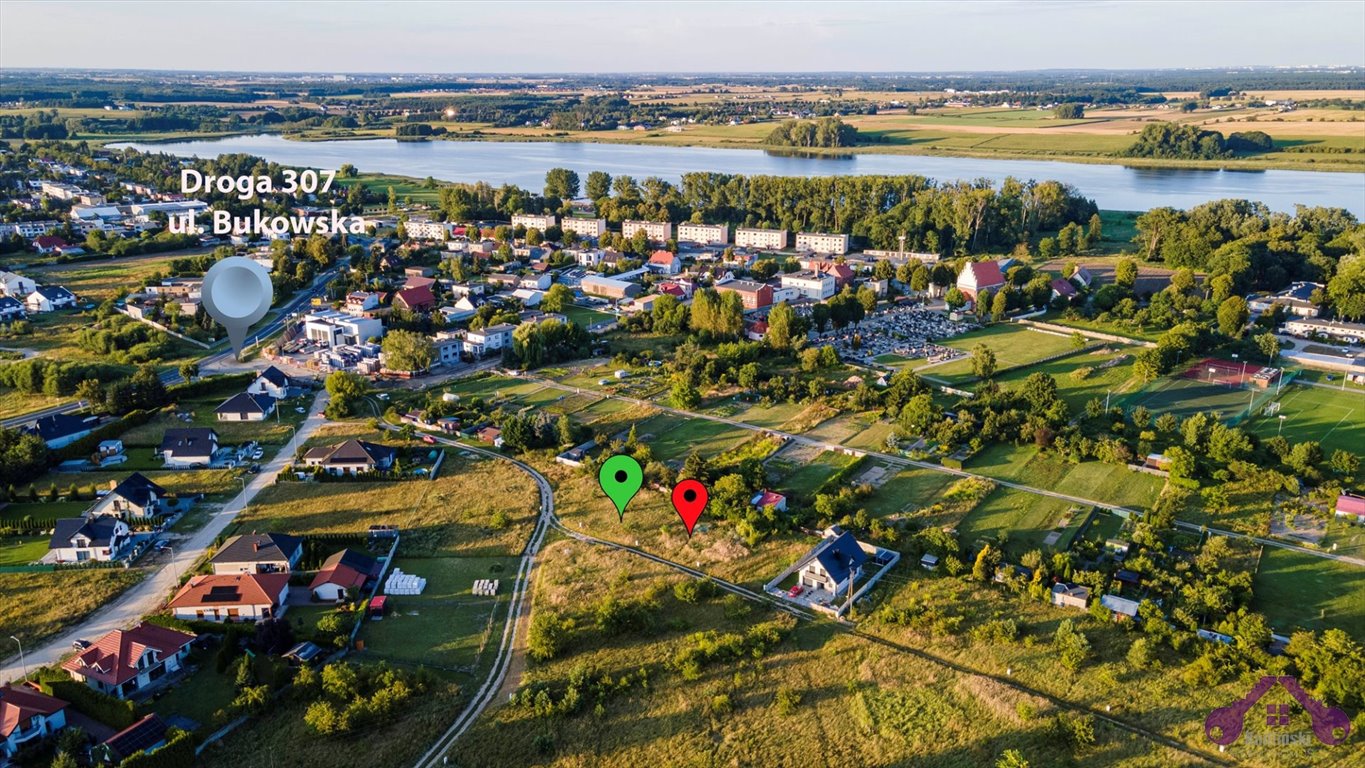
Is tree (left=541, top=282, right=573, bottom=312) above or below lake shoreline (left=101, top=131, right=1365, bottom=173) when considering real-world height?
below

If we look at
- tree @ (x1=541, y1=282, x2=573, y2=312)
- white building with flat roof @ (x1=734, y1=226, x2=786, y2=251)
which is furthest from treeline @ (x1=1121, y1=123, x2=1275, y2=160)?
tree @ (x1=541, y1=282, x2=573, y2=312)

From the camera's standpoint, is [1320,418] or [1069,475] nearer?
[1069,475]

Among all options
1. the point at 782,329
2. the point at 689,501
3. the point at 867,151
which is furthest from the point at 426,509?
the point at 867,151

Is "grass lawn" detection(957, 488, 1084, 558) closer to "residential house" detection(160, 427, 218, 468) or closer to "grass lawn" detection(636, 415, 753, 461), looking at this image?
"grass lawn" detection(636, 415, 753, 461)

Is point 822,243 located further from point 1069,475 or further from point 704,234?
point 1069,475

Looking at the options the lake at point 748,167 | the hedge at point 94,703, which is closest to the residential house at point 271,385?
the hedge at point 94,703

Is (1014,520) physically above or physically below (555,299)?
below
